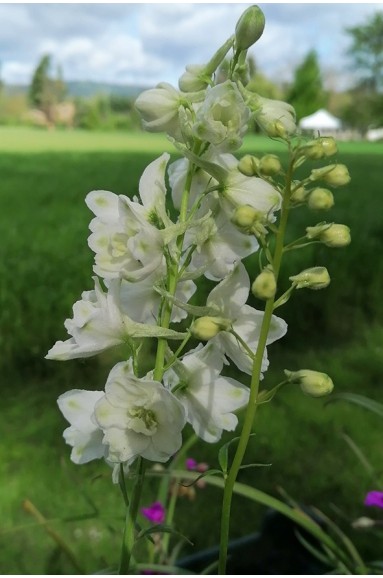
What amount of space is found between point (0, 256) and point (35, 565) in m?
0.92

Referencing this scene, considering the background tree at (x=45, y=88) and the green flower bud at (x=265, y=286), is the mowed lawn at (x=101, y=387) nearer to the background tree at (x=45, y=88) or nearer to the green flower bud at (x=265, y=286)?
the green flower bud at (x=265, y=286)

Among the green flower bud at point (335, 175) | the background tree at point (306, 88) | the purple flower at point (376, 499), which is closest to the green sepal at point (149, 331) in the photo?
the green flower bud at point (335, 175)

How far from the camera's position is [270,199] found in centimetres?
38

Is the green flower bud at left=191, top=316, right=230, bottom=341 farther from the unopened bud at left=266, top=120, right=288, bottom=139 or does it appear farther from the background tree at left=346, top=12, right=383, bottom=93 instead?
the background tree at left=346, top=12, right=383, bottom=93

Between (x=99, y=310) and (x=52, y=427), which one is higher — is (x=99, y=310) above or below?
above

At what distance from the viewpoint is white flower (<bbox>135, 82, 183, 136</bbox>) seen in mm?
398

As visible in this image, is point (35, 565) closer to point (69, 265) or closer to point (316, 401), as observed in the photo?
point (316, 401)

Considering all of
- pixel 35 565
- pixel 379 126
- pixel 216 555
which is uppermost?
pixel 379 126

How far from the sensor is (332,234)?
0.37 metres

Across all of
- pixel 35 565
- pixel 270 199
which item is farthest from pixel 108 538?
pixel 270 199

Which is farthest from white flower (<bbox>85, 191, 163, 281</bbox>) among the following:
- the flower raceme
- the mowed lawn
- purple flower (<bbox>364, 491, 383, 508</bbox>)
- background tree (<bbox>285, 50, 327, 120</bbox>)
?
background tree (<bbox>285, 50, 327, 120</bbox>)

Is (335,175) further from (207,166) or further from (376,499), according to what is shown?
(376,499)

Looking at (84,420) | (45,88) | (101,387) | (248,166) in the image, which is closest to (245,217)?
(248,166)

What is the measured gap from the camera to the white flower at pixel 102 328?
381 millimetres
